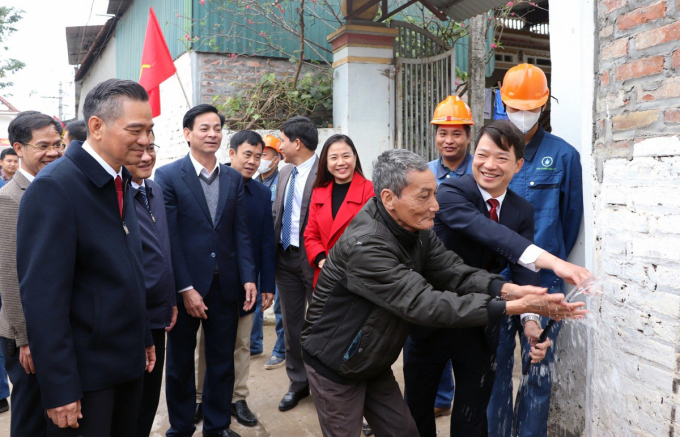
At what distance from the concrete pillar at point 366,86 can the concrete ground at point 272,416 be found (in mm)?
3006

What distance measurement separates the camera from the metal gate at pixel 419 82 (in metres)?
7.00

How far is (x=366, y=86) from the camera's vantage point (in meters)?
6.92

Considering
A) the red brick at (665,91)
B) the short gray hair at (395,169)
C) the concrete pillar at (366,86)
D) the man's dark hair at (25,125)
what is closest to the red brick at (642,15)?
the red brick at (665,91)

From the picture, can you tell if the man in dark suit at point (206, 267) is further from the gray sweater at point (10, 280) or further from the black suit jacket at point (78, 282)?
the black suit jacket at point (78, 282)

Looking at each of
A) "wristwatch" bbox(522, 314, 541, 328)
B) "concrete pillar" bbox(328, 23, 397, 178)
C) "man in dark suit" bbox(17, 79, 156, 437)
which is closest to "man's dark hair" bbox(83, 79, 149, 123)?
"man in dark suit" bbox(17, 79, 156, 437)

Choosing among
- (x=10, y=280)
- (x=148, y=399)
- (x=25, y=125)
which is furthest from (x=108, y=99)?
(x=148, y=399)

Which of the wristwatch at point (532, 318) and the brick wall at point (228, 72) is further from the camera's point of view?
the brick wall at point (228, 72)

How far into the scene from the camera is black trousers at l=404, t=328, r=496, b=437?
2727 millimetres

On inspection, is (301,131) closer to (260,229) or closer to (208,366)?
(260,229)

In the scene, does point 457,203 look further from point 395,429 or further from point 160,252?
point 160,252

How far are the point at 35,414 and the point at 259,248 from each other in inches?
83.4

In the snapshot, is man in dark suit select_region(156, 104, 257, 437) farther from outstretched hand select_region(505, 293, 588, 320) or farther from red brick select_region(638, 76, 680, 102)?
red brick select_region(638, 76, 680, 102)

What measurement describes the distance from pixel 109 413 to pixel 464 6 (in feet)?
19.3

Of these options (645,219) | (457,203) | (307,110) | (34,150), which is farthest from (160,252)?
(307,110)
